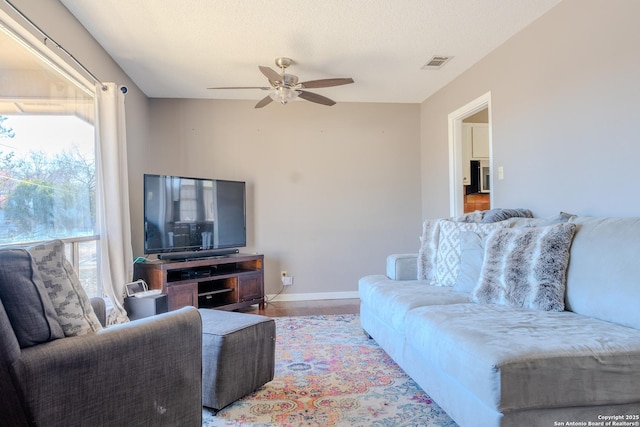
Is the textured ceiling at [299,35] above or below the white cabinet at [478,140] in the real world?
above

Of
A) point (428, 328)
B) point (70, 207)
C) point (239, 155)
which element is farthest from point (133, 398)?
point (239, 155)

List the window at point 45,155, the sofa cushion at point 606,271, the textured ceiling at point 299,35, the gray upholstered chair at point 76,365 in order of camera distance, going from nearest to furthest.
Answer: the gray upholstered chair at point 76,365, the sofa cushion at point 606,271, the window at point 45,155, the textured ceiling at point 299,35

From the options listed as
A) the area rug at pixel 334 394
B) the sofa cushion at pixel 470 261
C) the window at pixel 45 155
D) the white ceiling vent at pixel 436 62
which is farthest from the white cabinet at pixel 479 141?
the window at pixel 45 155

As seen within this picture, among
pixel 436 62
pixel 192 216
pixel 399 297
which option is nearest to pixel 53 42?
pixel 192 216

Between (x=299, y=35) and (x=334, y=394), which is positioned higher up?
(x=299, y=35)

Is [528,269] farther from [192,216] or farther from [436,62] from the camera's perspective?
[192,216]

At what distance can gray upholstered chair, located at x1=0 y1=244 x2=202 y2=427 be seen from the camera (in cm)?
108

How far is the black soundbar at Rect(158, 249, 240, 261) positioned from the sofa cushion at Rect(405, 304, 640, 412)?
9.53 feet

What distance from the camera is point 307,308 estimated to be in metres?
4.18

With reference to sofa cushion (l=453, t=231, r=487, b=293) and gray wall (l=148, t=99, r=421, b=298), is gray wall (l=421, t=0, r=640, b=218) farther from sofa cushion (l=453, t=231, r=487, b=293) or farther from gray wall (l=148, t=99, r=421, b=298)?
gray wall (l=148, t=99, r=421, b=298)

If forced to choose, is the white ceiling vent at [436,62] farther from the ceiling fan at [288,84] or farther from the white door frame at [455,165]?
the ceiling fan at [288,84]

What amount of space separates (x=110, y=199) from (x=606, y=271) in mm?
3248

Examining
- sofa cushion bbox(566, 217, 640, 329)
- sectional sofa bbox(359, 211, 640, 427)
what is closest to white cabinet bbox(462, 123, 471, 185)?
sectional sofa bbox(359, 211, 640, 427)

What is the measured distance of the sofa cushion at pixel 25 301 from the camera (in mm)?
1123
